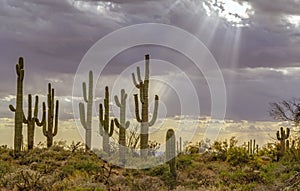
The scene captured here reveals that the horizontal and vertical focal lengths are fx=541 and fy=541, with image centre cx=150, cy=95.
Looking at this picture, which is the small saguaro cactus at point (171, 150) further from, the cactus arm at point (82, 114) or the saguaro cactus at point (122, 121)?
the cactus arm at point (82, 114)

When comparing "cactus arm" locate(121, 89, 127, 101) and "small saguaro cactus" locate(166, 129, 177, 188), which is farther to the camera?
"cactus arm" locate(121, 89, 127, 101)

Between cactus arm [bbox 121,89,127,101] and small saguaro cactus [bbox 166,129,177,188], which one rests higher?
cactus arm [bbox 121,89,127,101]

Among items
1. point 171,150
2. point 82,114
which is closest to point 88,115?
point 82,114

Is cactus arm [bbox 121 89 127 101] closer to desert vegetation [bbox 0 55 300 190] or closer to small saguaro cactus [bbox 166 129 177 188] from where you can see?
desert vegetation [bbox 0 55 300 190]

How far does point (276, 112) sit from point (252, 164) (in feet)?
22.2

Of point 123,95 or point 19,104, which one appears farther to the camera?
point 123,95

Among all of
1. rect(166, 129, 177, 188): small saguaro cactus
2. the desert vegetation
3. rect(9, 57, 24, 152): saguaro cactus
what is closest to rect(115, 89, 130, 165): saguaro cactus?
the desert vegetation

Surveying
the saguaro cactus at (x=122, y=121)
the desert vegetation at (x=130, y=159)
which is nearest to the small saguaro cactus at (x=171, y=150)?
the desert vegetation at (x=130, y=159)

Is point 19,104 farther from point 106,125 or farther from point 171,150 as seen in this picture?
point 171,150

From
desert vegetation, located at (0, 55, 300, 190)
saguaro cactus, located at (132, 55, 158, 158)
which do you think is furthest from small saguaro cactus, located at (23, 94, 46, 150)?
saguaro cactus, located at (132, 55, 158, 158)

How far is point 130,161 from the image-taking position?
2681 cm

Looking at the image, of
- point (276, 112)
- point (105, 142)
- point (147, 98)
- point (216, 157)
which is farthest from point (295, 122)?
point (105, 142)

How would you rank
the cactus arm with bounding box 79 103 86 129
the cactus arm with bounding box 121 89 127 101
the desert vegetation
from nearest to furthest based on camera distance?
the desert vegetation → the cactus arm with bounding box 121 89 127 101 → the cactus arm with bounding box 79 103 86 129

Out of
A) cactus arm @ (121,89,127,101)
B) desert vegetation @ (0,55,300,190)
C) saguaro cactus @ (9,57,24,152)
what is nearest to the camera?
desert vegetation @ (0,55,300,190)
